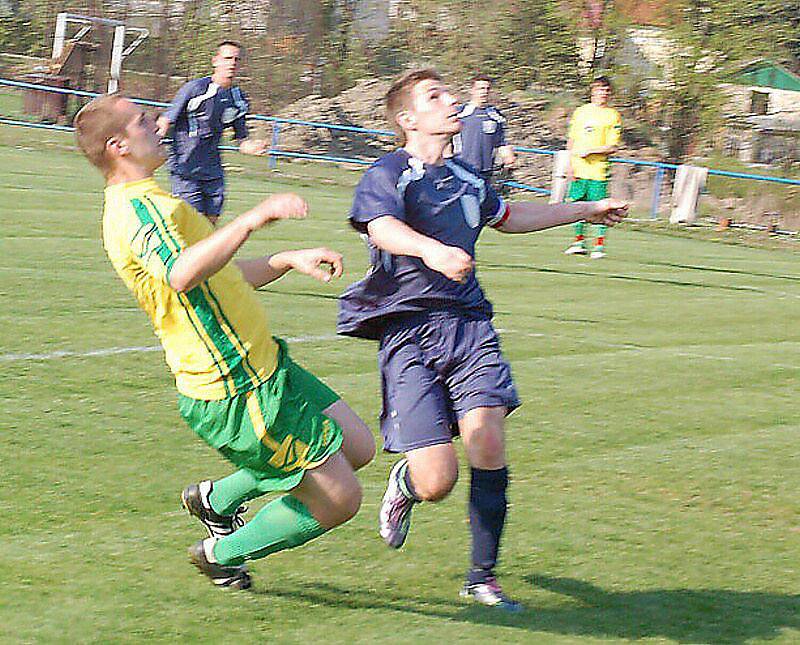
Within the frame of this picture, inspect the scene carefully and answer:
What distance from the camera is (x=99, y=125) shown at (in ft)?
13.8

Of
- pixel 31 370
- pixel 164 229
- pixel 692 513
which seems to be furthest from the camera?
pixel 31 370

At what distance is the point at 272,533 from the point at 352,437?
43 cm

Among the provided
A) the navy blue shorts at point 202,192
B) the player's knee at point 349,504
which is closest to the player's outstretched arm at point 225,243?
the player's knee at point 349,504

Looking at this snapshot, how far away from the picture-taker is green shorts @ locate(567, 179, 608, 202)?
16.3m

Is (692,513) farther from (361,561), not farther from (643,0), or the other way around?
(643,0)

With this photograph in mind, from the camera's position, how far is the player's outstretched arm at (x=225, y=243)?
381cm

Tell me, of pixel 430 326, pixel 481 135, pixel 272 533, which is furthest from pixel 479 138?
pixel 272 533

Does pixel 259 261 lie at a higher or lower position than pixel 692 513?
higher

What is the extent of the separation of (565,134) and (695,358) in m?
20.9

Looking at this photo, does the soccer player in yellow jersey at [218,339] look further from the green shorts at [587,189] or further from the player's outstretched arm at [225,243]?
the green shorts at [587,189]

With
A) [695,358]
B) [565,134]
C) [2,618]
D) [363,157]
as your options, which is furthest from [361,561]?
[565,134]

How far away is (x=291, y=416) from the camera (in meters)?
4.27

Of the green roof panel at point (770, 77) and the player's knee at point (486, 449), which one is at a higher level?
the green roof panel at point (770, 77)

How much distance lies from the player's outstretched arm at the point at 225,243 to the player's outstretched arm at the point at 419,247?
0.62 m
